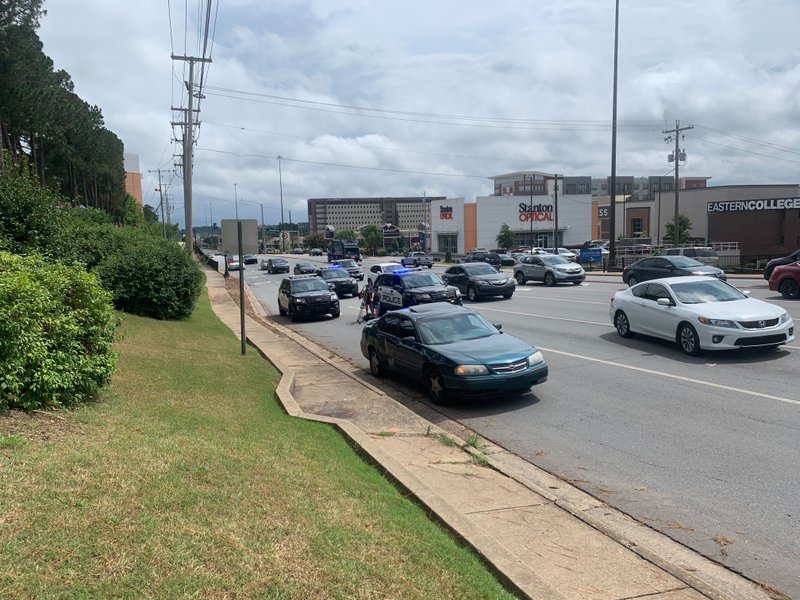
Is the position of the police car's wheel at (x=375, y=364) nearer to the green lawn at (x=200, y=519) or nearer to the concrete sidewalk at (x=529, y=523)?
the concrete sidewalk at (x=529, y=523)

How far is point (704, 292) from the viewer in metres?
12.7


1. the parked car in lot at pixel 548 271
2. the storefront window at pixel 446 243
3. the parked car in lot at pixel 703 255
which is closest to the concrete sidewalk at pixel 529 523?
the parked car in lot at pixel 548 271

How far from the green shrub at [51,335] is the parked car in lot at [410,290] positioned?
45.2 feet

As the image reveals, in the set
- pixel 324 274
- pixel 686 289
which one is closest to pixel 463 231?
pixel 324 274

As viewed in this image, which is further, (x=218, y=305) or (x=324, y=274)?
(x=324, y=274)

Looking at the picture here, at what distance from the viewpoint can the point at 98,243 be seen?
19312 mm

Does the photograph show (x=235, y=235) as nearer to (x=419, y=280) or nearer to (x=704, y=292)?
(x=704, y=292)

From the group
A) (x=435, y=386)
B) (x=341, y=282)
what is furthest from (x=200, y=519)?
(x=341, y=282)

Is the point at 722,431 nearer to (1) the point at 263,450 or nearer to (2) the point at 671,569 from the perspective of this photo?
(2) the point at 671,569

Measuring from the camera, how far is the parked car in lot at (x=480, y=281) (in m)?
25.7

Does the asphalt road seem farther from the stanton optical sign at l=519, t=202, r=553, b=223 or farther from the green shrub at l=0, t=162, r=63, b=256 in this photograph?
the stanton optical sign at l=519, t=202, r=553, b=223

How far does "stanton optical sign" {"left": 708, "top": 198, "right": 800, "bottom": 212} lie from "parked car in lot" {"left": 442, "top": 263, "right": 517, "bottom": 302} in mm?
37564

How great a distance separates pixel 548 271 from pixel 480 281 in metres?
7.37

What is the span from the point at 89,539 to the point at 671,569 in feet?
12.5
